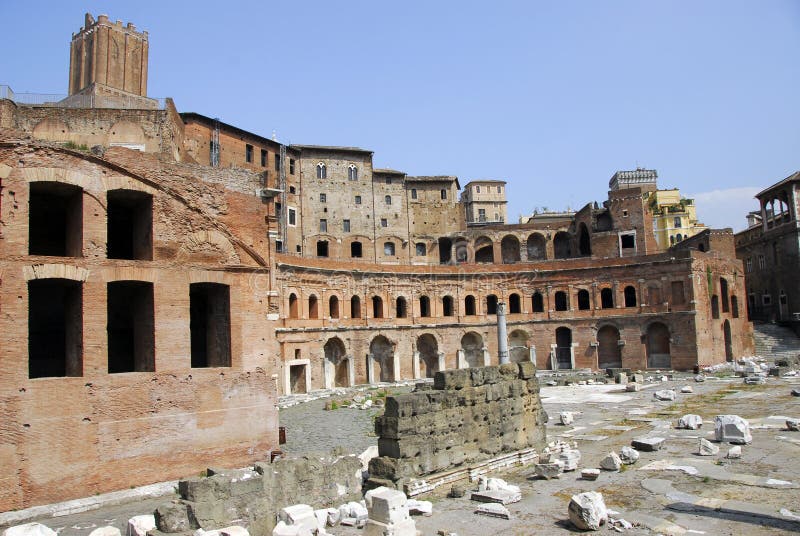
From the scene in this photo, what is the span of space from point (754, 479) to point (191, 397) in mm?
12303

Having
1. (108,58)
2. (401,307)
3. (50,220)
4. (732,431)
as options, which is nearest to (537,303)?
(401,307)

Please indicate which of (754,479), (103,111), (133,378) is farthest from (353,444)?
(103,111)

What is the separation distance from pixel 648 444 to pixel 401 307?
27953mm

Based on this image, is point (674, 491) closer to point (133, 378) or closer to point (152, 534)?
point (152, 534)

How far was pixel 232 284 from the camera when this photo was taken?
1582cm

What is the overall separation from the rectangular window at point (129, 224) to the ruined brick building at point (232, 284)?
6 centimetres

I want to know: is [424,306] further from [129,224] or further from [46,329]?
[46,329]

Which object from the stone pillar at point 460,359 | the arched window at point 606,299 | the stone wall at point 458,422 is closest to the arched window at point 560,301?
the arched window at point 606,299

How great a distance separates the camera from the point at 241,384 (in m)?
15.7

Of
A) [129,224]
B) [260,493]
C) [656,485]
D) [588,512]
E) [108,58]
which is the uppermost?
[108,58]

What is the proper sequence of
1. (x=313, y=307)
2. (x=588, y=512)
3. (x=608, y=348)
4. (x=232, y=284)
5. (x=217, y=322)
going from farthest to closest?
(x=608, y=348) < (x=313, y=307) < (x=217, y=322) < (x=232, y=284) < (x=588, y=512)

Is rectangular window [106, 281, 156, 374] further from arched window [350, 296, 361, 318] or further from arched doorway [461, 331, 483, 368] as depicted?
arched doorway [461, 331, 483, 368]

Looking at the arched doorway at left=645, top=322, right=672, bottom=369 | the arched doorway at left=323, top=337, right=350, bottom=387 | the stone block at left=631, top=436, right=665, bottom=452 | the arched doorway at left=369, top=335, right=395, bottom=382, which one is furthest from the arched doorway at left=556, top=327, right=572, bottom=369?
the stone block at left=631, top=436, right=665, bottom=452

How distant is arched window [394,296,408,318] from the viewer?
42625mm
